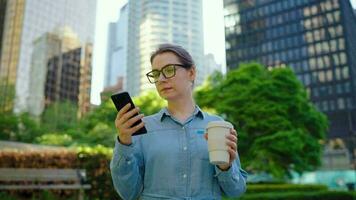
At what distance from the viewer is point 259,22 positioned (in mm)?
63031

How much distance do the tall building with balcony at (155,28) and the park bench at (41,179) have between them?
76.9 inches

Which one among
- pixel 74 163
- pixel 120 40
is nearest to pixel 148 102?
pixel 120 40

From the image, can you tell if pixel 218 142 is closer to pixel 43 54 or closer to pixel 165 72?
pixel 165 72

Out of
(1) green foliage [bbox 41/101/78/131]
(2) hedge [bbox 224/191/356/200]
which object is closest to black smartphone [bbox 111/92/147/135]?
(2) hedge [bbox 224/191/356/200]

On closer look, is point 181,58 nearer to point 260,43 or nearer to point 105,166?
point 105,166

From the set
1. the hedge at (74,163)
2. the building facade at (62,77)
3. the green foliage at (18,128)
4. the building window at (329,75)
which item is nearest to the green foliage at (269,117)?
the hedge at (74,163)

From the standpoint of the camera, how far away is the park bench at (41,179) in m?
5.42

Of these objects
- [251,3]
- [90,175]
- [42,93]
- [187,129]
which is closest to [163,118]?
[187,129]

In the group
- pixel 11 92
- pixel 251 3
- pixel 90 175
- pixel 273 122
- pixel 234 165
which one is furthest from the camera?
pixel 251 3

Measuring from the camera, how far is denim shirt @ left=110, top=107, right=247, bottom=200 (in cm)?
153

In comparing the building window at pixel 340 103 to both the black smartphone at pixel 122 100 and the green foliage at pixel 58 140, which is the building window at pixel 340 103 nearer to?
the green foliage at pixel 58 140

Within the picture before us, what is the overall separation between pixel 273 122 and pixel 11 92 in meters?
21.3

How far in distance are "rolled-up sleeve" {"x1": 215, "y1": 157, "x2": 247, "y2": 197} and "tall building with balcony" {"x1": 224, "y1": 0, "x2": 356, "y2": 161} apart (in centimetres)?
5476

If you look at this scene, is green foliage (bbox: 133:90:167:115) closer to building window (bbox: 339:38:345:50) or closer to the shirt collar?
the shirt collar
